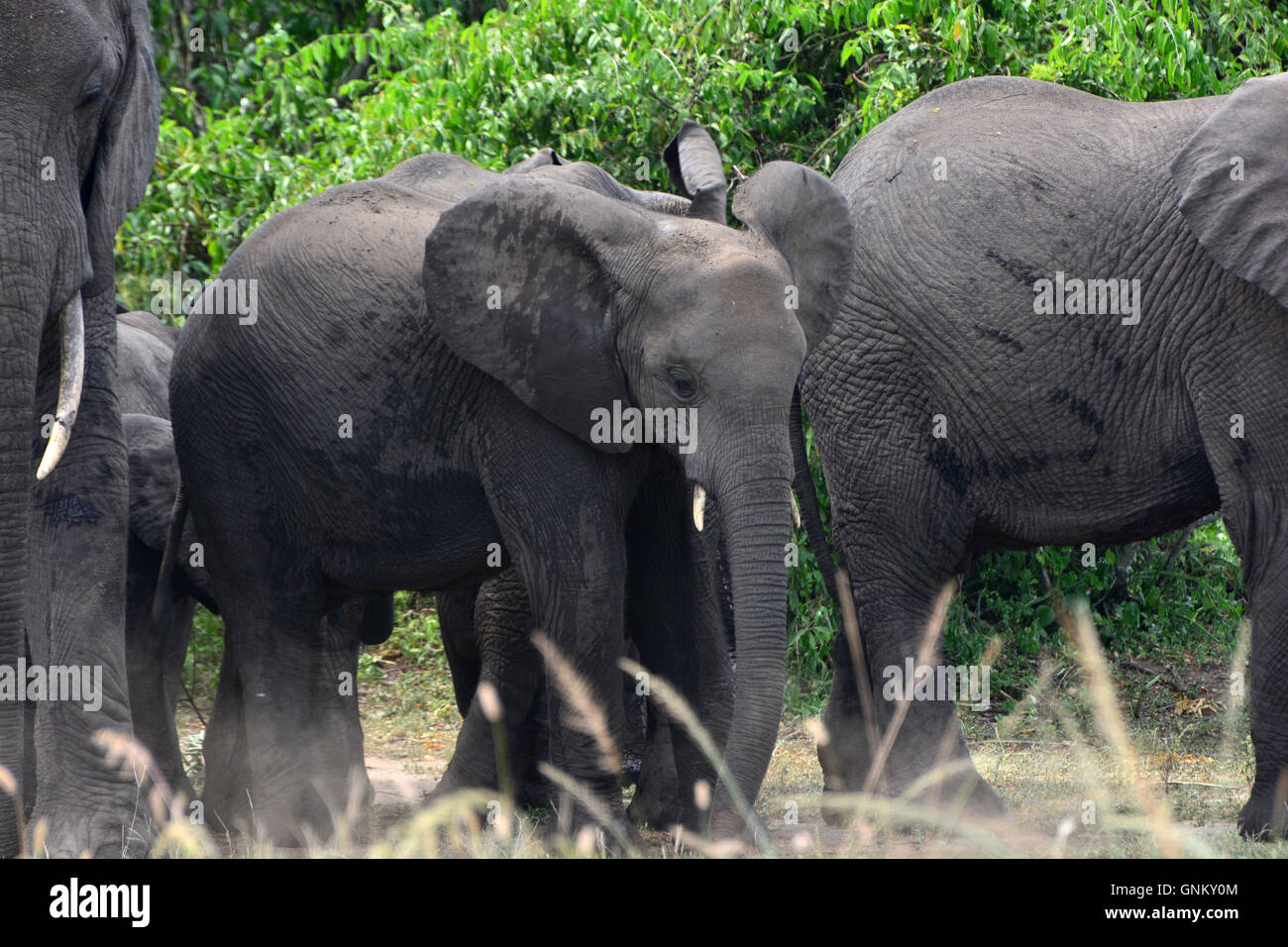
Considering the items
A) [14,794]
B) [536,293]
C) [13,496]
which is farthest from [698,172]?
[14,794]

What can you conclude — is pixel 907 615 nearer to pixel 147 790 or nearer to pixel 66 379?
pixel 147 790

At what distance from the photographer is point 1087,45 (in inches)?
324

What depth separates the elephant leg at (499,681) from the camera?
6.18 meters

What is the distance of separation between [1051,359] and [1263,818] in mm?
1553

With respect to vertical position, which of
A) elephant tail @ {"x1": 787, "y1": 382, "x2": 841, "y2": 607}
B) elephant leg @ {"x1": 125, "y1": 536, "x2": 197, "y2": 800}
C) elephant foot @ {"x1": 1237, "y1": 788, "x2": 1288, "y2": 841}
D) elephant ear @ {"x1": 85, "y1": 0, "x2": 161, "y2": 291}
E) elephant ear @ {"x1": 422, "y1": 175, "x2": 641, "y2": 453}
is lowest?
elephant foot @ {"x1": 1237, "y1": 788, "x2": 1288, "y2": 841}

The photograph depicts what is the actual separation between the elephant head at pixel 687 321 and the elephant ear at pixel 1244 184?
1.10 meters

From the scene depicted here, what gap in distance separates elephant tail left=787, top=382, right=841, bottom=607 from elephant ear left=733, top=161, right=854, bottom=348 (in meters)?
0.98

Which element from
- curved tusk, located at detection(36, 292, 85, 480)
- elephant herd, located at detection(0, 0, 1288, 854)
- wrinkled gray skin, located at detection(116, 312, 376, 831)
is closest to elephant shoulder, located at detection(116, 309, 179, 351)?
wrinkled gray skin, located at detection(116, 312, 376, 831)

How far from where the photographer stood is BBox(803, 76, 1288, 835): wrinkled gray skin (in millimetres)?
5699

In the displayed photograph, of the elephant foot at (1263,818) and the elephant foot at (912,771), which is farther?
the elephant foot at (912,771)

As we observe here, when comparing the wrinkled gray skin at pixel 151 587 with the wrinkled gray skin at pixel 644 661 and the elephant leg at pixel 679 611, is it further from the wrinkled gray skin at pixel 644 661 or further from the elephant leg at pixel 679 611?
the elephant leg at pixel 679 611

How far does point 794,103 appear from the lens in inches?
349

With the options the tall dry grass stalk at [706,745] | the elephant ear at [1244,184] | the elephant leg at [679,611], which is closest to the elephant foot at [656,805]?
the elephant leg at [679,611]

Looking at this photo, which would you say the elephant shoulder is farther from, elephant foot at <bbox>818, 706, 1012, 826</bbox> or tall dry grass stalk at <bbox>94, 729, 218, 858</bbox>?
elephant foot at <bbox>818, 706, 1012, 826</bbox>
